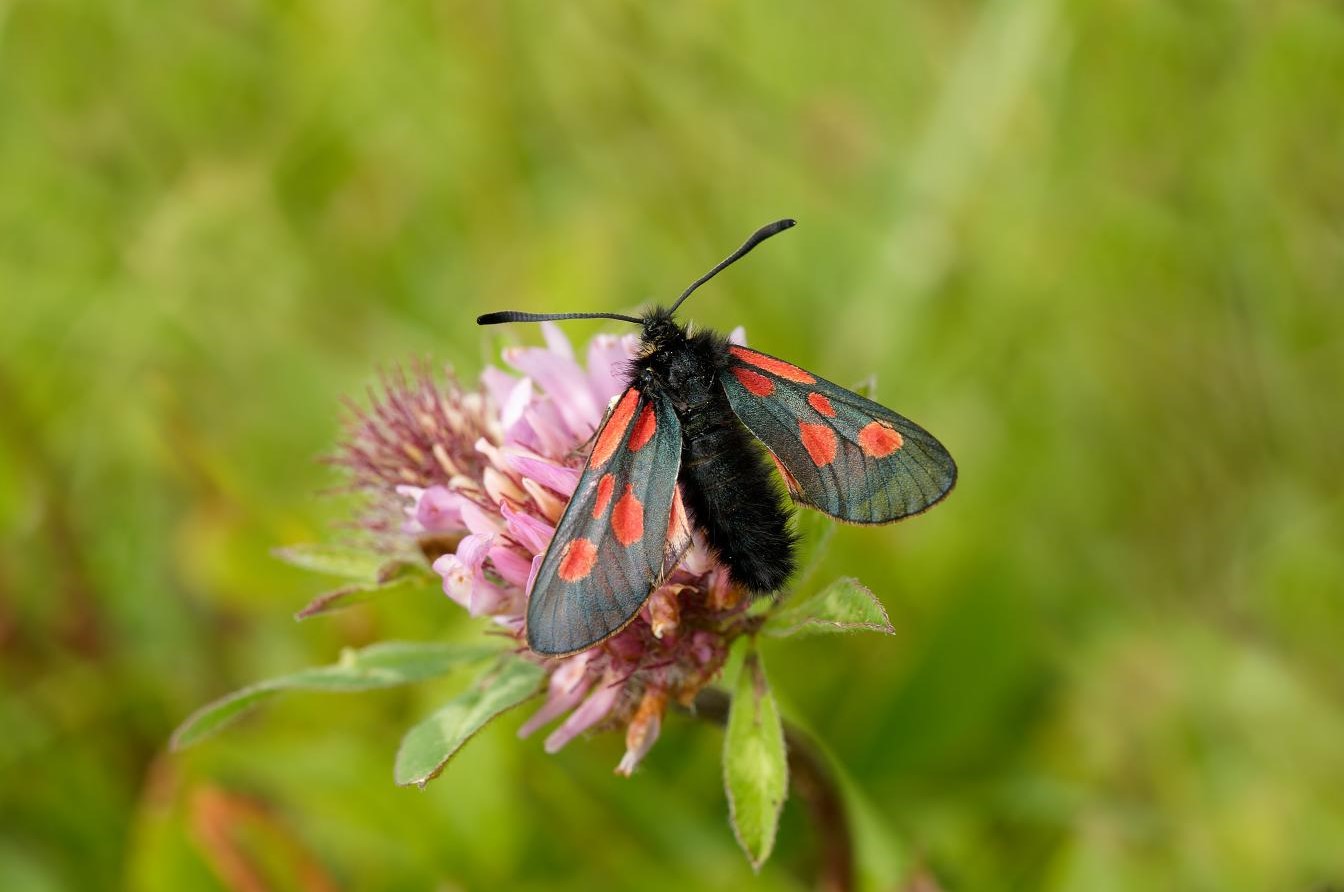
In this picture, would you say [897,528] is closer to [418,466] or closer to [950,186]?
[950,186]

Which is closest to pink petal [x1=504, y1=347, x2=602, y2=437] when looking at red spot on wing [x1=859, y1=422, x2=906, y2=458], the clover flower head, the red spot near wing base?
Answer: the clover flower head

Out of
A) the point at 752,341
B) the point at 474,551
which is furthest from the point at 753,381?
the point at 752,341

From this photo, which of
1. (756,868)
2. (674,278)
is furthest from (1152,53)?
(756,868)

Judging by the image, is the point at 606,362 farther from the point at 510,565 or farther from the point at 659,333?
the point at 510,565

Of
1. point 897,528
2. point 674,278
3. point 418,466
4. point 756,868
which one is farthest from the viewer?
point 674,278

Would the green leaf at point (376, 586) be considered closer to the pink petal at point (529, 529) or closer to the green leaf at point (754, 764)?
the pink petal at point (529, 529)

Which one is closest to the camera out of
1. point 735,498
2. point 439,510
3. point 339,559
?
point 735,498

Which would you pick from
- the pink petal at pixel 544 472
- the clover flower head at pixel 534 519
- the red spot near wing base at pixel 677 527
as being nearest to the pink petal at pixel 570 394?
→ the clover flower head at pixel 534 519

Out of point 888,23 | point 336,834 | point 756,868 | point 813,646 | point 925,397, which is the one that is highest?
point 888,23
